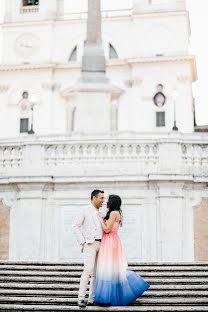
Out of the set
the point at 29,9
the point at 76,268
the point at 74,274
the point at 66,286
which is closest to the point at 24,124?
the point at 29,9

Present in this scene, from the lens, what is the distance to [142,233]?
11.7 m

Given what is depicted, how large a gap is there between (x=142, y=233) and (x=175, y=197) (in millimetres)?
1010

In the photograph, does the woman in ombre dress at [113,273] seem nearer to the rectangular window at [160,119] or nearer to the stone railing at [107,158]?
the stone railing at [107,158]

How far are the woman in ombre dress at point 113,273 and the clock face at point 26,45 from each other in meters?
36.6

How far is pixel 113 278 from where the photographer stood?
23.8ft

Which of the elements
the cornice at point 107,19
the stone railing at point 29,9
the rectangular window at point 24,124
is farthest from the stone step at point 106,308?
the stone railing at point 29,9

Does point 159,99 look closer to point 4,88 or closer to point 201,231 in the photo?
point 4,88

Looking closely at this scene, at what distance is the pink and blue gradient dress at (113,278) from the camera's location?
725 cm

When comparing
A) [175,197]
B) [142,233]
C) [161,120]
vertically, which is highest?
[161,120]

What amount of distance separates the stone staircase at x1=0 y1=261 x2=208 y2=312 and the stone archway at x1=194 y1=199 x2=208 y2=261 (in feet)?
7.09

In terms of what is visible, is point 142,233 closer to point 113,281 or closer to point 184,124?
point 113,281

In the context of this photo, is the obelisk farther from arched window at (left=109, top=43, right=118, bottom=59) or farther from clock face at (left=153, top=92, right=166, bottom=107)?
arched window at (left=109, top=43, right=118, bottom=59)

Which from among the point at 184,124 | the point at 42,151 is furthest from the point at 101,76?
the point at 184,124

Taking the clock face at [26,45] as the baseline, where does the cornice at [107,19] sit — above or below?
above
